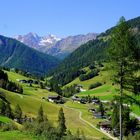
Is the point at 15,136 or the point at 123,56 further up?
the point at 123,56

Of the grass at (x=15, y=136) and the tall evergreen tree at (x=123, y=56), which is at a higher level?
the tall evergreen tree at (x=123, y=56)

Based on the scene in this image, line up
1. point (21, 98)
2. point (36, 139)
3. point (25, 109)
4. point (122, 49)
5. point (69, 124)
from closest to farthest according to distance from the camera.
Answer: point (122, 49), point (36, 139), point (69, 124), point (25, 109), point (21, 98)

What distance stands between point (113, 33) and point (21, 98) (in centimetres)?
15202

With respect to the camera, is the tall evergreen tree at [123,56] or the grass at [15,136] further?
the grass at [15,136]

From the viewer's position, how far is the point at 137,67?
41.4 m

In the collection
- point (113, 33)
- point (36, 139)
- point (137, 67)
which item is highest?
point (113, 33)

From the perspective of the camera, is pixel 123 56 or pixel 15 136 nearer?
pixel 123 56

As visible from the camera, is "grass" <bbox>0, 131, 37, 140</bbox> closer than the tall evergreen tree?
No

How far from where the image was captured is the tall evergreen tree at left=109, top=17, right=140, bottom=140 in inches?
1623

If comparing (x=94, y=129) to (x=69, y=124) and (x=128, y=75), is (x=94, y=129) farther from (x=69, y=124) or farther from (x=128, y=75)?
(x=128, y=75)

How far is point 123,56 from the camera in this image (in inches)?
1626

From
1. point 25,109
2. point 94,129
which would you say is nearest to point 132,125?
point 94,129

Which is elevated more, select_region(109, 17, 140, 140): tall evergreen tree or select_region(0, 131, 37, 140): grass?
Answer: select_region(109, 17, 140, 140): tall evergreen tree

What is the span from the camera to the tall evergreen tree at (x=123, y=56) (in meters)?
41.2
